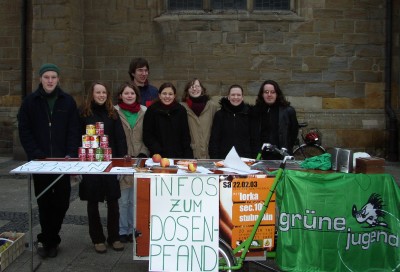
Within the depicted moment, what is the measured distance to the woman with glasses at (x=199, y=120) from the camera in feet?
20.0

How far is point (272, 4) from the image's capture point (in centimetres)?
1142

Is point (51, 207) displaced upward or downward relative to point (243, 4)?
downward

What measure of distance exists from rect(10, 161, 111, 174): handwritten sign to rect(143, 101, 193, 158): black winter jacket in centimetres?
90

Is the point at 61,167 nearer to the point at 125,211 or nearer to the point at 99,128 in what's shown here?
the point at 99,128

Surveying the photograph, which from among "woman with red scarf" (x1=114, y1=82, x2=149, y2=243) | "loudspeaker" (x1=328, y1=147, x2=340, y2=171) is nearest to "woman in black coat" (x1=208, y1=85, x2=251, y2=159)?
"woman with red scarf" (x1=114, y1=82, x2=149, y2=243)

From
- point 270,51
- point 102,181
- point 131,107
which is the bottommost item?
point 102,181

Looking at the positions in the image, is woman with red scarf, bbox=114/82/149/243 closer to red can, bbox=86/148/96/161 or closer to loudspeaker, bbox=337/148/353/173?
red can, bbox=86/148/96/161

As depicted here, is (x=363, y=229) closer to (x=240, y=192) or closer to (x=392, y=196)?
(x=392, y=196)

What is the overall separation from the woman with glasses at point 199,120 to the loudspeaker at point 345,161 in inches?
69.8

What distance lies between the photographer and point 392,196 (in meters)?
4.60

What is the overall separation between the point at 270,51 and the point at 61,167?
7.28 meters

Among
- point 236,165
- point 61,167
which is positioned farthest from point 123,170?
point 236,165

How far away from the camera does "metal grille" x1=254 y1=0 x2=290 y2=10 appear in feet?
37.4

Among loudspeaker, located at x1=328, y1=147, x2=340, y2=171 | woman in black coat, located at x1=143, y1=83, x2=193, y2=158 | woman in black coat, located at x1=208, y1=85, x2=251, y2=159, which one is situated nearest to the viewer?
loudspeaker, located at x1=328, y1=147, x2=340, y2=171
